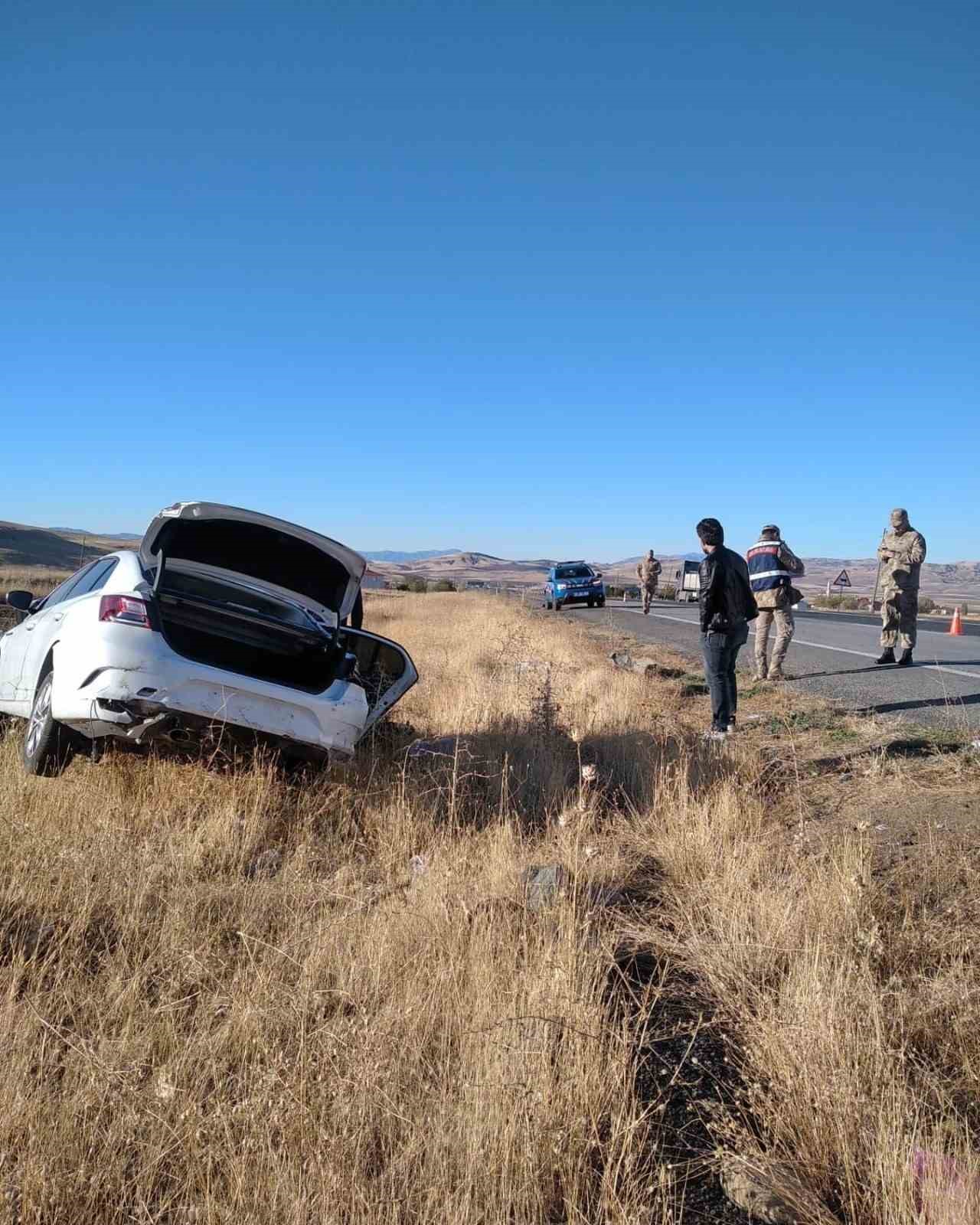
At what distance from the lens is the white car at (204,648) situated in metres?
4.63

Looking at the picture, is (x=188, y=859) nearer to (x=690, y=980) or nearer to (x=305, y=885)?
(x=305, y=885)

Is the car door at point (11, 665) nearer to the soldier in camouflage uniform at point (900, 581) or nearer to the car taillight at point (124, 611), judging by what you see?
the car taillight at point (124, 611)

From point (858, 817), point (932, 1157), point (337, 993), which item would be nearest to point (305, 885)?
point (337, 993)

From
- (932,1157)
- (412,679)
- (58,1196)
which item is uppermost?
(412,679)

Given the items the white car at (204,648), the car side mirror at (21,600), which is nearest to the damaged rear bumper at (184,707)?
the white car at (204,648)

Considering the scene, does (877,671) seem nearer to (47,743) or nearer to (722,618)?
(722,618)

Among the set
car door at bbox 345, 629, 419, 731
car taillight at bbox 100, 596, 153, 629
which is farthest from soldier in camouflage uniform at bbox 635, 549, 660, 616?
car taillight at bbox 100, 596, 153, 629

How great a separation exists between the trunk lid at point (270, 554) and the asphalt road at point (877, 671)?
198 inches

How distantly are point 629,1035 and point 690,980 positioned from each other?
27.8 inches

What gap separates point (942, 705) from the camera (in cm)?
859

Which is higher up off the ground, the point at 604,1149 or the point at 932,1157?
the point at 932,1157

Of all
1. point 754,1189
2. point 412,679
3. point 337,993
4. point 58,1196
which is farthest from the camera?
point 412,679

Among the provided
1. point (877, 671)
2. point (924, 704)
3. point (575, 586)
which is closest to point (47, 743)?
point (924, 704)

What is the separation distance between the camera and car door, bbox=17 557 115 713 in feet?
18.2
